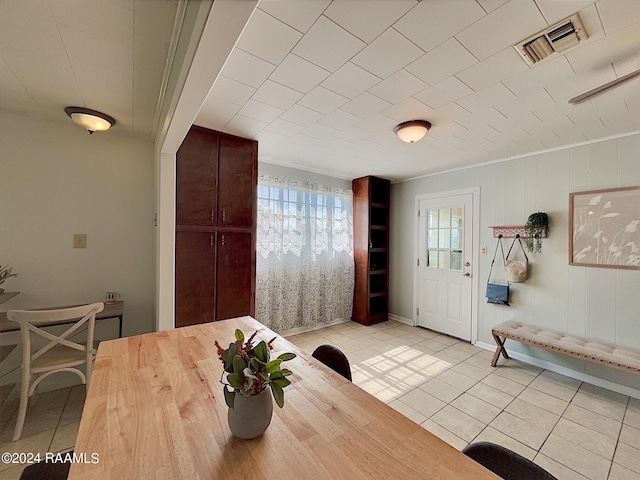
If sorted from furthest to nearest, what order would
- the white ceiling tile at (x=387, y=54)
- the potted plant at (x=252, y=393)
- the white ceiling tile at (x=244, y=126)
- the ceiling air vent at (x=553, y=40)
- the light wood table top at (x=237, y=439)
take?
the white ceiling tile at (x=244, y=126), the white ceiling tile at (x=387, y=54), the ceiling air vent at (x=553, y=40), the potted plant at (x=252, y=393), the light wood table top at (x=237, y=439)

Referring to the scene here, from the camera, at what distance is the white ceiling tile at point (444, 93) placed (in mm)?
1743

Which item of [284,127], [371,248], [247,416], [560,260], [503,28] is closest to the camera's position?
[247,416]

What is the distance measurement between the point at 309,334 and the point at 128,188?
2915 mm

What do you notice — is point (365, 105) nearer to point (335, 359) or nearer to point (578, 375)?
point (335, 359)

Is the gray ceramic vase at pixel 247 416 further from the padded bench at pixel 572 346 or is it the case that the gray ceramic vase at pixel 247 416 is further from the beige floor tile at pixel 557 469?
the padded bench at pixel 572 346

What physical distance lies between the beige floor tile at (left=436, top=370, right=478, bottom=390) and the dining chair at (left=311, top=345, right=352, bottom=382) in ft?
6.06

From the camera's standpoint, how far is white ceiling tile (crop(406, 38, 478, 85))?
1428mm

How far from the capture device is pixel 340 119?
2.29 m

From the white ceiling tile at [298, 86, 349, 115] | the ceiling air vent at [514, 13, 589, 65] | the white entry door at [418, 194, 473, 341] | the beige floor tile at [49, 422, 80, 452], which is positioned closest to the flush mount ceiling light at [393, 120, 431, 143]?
the white ceiling tile at [298, 86, 349, 115]

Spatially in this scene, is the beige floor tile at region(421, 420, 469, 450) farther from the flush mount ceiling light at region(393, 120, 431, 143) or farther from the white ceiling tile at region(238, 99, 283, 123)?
the white ceiling tile at region(238, 99, 283, 123)

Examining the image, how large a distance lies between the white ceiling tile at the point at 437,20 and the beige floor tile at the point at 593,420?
2.92 m

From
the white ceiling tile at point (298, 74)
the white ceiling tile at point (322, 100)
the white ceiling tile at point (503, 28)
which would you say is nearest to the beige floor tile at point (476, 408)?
the white ceiling tile at point (503, 28)

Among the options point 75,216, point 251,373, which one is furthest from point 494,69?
point 75,216

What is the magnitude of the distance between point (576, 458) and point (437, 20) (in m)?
2.77
